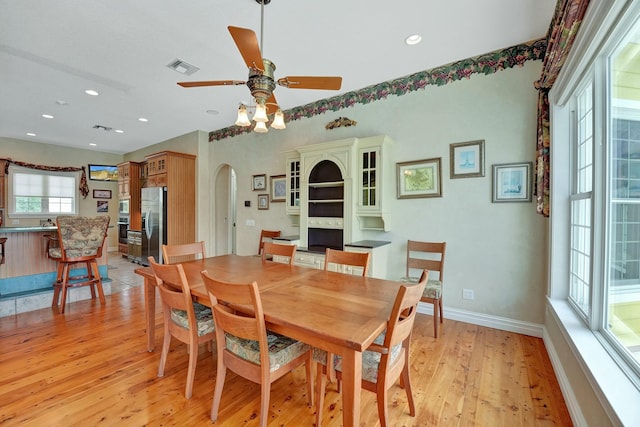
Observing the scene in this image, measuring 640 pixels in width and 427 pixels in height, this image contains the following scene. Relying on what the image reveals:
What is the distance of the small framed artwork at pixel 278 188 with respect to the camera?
452 centimetres

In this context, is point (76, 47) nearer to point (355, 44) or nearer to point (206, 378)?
point (355, 44)

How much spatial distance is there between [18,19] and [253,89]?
2.21 meters

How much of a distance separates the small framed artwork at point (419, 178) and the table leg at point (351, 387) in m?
2.45

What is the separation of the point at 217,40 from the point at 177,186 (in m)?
3.54

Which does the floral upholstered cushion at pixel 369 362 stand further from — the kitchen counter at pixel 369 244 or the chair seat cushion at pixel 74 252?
the chair seat cushion at pixel 74 252

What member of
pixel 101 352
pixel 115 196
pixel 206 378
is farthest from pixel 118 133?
pixel 206 378

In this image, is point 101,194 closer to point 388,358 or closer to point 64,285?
point 64,285

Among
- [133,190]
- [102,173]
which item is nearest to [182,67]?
[133,190]

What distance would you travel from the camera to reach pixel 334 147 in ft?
11.4

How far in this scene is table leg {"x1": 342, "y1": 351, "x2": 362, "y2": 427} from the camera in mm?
1126

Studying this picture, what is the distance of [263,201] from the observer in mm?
4820

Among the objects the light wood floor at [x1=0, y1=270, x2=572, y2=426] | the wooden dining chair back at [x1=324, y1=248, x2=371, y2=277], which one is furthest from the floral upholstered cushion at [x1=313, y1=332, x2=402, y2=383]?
the wooden dining chair back at [x1=324, y1=248, x2=371, y2=277]

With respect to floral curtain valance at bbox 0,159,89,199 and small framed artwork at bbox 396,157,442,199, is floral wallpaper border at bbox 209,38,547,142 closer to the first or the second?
small framed artwork at bbox 396,157,442,199

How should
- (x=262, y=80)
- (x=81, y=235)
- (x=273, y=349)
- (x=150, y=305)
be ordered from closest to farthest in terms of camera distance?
(x=273, y=349) < (x=262, y=80) < (x=150, y=305) < (x=81, y=235)
